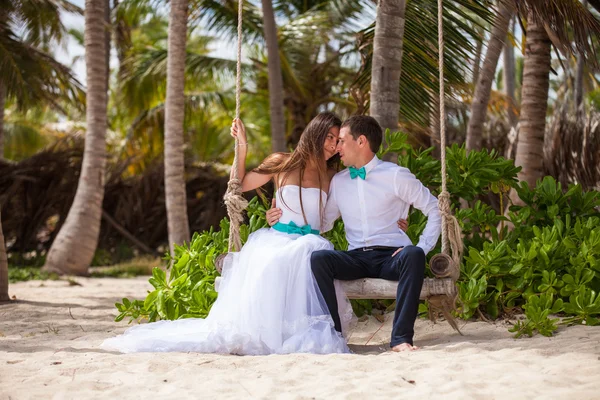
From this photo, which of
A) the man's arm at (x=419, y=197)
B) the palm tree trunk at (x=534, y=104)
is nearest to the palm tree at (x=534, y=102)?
the palm tree trunk at (x=534, y=104)

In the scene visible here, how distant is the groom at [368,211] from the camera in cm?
407

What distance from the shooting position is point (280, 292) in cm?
403

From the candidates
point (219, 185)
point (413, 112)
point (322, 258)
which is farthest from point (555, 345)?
point (219, 185)

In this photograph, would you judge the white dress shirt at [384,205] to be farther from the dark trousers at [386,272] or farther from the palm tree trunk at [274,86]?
the palm tree trunk at [274,86]

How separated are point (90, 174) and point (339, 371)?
723 cm

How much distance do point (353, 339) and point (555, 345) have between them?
4.43 feet

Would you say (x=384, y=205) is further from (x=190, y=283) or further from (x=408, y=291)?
(x=190, y=283)

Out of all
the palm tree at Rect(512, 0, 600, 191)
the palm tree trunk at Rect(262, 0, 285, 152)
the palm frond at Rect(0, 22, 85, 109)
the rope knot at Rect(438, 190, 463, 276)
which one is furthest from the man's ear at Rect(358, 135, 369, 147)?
the palm frond at Rect(0, 22, 85, 109)

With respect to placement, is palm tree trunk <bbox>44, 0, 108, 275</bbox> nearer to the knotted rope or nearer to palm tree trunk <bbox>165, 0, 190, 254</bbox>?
palm tree trunk <bbox>165, 0, 190, 254</bbox>

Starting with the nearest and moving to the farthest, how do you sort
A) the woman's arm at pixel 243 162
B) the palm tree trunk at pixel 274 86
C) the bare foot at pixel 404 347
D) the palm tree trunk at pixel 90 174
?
the bare foot at pixel 404 347 → the woman's arm at pixel 243 162 → the palm tree trunk at pixel 90 174 → the palm tree trunk at pixel 274 86

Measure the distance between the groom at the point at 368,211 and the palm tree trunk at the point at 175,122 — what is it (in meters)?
4.59

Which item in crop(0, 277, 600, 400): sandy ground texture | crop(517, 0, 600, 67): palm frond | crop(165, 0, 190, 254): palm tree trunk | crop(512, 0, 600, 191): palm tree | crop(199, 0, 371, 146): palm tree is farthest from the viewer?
crop(199, 0, 371, 146): palm tree

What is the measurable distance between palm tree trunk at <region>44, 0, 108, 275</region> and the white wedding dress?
5.85 m

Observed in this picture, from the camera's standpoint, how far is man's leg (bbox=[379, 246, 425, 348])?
12.8 ft
